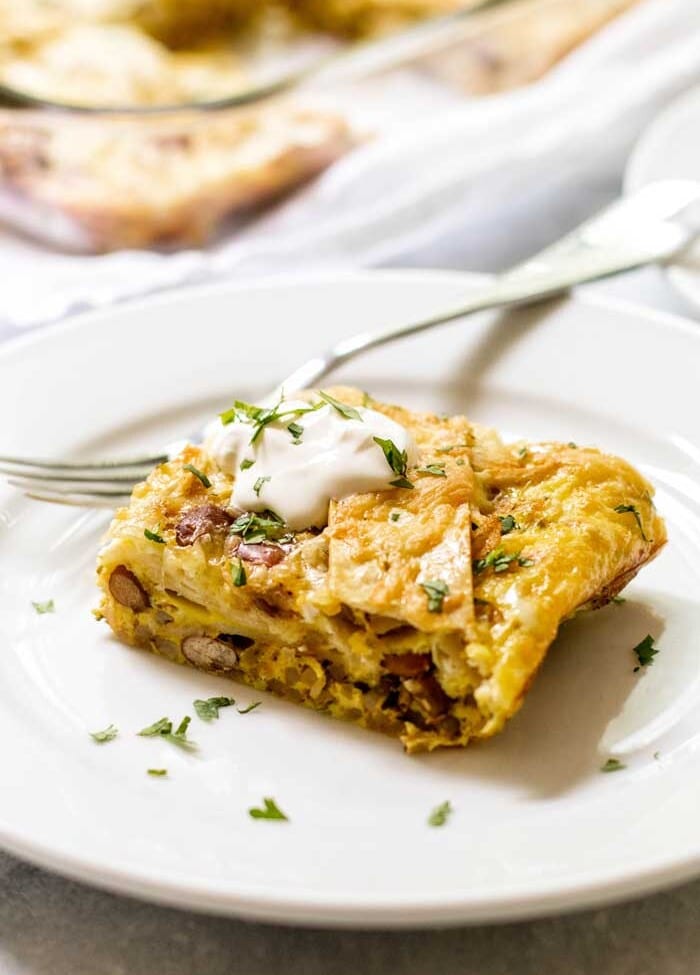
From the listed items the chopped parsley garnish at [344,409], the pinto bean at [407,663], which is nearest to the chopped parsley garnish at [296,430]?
the chopped parsley garnish at [344,409]

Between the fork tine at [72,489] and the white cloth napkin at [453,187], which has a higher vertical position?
the white cloth napkin at [453,187]

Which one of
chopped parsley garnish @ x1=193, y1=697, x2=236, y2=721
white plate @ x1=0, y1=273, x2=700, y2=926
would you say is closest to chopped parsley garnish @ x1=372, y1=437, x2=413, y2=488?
white plate @ x1=0, y1=273, x2=700, y2=926

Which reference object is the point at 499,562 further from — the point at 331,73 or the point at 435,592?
the point at 331,73

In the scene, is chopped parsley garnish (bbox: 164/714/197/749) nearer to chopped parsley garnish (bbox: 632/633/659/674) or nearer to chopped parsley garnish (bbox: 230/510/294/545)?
chopped parsley garnish (bbox: 230/510/294/545)

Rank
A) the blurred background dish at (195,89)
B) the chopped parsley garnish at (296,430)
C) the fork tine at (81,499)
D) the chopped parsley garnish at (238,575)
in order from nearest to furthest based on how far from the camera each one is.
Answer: the chopped parsley garnish at (238,575) < the chopped parsley garnish at (296,430) < the fork tine at (81,499) < the blurred background dish at (195,89)

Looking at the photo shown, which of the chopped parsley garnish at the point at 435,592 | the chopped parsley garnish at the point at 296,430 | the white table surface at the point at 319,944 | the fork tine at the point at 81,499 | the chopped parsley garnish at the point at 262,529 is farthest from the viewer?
the fork tine at the point at 81,499

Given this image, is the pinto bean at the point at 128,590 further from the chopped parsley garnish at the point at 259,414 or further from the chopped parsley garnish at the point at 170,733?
the chopped parsley garnish at the point at 259,414

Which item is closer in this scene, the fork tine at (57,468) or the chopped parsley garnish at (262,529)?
the chopped parsley garnish at (262,529)

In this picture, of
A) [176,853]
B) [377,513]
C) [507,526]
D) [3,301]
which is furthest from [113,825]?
[3,301]
